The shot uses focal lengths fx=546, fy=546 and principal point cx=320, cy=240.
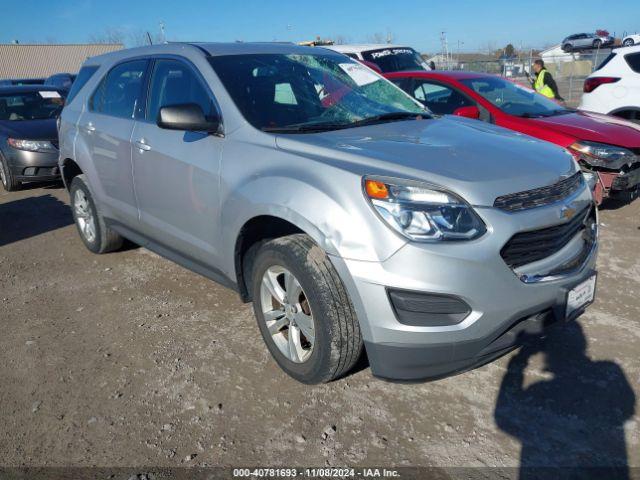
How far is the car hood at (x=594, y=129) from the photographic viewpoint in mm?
5375

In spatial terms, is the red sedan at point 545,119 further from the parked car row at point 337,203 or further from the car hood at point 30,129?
the car hood at point 30,129

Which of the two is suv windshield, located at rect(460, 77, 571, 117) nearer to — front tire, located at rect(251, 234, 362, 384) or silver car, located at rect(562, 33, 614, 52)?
front tire, located at rect(251, 234, 362, 384)

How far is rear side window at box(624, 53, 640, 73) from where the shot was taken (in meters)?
7.76

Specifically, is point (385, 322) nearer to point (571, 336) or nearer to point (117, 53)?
point (571, 336)

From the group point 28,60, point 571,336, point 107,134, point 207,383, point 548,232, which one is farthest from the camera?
point 28,60

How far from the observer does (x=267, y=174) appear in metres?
2.83

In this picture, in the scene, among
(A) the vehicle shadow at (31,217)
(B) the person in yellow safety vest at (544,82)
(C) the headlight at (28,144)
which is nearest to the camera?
(A) the vehicle shadow at (31,217)

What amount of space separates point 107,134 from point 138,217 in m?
0.74

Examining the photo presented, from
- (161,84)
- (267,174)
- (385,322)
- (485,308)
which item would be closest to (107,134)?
(161,84)

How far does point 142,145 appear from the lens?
3.74 metres

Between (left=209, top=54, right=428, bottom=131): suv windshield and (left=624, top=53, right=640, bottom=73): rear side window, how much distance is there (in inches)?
218

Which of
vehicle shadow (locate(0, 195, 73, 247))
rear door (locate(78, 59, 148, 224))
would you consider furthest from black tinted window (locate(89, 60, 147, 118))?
vehicle shadow (locate(0, 195, 73, 247))

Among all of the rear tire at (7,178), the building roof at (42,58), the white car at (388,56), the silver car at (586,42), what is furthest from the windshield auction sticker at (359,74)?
the building roof at (42,58)

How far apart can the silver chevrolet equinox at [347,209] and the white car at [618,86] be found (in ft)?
17.5
